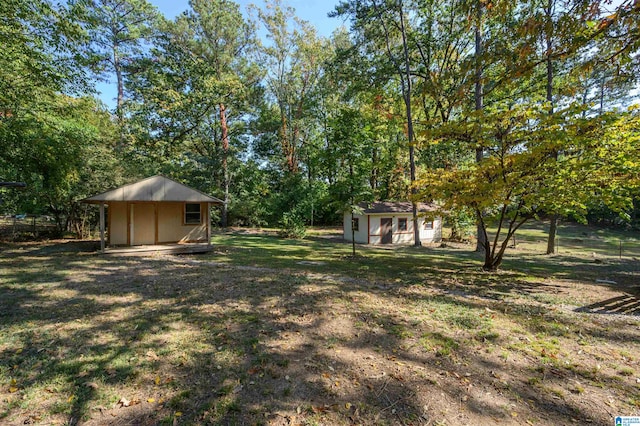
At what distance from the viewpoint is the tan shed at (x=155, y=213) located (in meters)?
11.0

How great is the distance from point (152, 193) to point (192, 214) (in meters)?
2.67

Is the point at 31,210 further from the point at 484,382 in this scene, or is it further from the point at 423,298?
the point at 484,382

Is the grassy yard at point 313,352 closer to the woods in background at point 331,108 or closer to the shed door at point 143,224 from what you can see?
the woods in background at point 331,108

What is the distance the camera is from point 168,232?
13117 mm

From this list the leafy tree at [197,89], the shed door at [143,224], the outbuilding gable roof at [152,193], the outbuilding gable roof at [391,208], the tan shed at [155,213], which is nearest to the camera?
the outbuilding gable roof at [152,193]

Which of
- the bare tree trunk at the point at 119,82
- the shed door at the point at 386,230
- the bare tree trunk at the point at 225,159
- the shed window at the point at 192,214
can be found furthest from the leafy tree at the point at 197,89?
the shed door at the point at 386,230

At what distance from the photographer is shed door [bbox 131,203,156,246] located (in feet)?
41.0

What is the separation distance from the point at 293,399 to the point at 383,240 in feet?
55.5

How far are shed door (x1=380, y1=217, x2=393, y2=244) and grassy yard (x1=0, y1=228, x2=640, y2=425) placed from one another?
11909mm

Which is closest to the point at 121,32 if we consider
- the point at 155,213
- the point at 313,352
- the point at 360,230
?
→ the point at 155,213

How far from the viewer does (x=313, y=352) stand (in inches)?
140

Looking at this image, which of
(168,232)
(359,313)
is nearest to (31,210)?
(168,232)

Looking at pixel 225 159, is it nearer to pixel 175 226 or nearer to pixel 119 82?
pixel 119 82

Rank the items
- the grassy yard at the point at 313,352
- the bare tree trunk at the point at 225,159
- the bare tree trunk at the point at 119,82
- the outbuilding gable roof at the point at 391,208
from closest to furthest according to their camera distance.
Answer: the grassy yard at the point at 313,352 → the outbuilding gable roof at the point at 391,208 → the bare tree trunk at the point at 119,82 → the bare tree trunk at the point at 225,159
